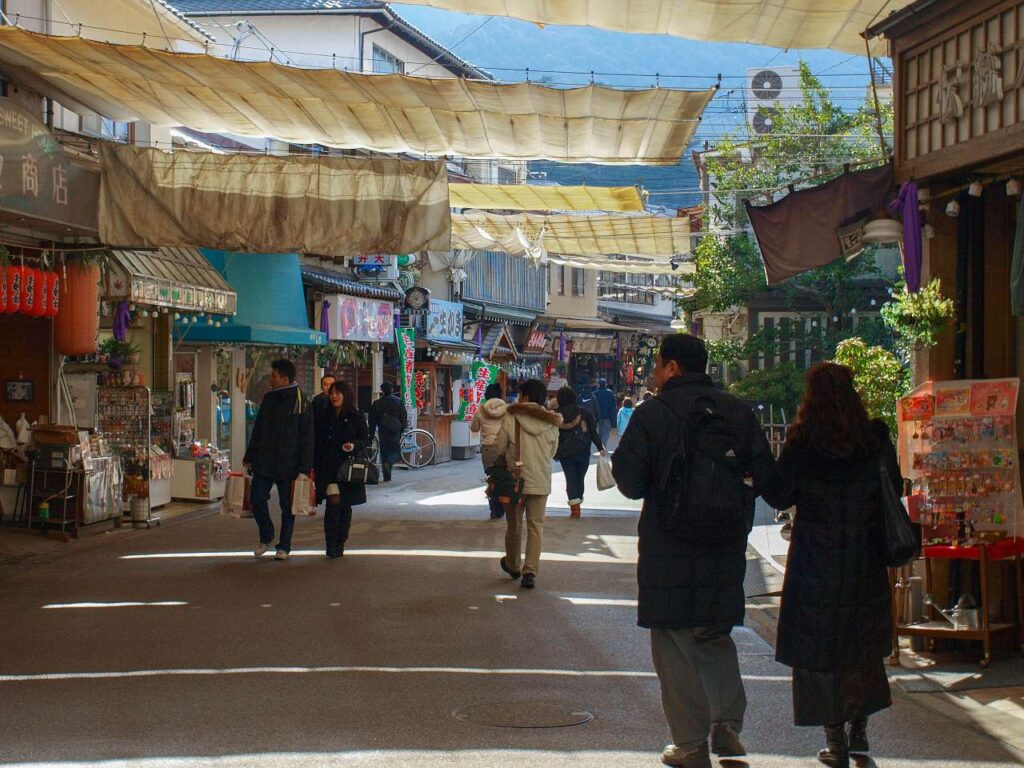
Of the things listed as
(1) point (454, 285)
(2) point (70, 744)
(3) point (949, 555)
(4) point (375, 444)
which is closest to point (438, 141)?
(3) point (949, 555)

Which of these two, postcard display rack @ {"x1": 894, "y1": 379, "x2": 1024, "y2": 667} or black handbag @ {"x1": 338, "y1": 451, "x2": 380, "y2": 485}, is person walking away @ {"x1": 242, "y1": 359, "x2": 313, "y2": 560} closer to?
black handbag @ {"x1": 338, "y1": 451, "x2": 380, "y2": 485}

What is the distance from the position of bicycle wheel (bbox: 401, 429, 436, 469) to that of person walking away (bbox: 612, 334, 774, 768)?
76.5 feet

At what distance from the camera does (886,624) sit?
5832 millimetres

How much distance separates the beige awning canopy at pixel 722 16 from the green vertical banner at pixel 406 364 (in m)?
18.4

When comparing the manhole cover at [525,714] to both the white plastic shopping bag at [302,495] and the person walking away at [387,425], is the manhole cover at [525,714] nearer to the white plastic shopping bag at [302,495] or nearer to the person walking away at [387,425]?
the white plastic shopping bag at [302,495]

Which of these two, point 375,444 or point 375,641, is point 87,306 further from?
point 375,444

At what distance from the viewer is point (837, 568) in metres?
5.75

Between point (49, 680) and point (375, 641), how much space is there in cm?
Result: 218

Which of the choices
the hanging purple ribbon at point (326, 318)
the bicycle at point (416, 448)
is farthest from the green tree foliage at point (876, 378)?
the bicycle at point (416, 448)

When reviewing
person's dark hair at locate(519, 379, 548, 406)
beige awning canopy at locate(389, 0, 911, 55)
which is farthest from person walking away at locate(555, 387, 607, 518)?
beige awning canopy at locate(389, 0, 911, 55)

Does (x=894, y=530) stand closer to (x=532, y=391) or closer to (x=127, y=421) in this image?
(x=532, y=391)

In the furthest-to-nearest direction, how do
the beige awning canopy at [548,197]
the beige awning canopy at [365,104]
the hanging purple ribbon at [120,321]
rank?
the beige awning canopy at [548,197]
the hanging purple ribbon at [120,321]
the beige awning canopy at [365,104]

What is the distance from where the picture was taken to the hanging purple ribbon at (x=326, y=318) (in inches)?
1016

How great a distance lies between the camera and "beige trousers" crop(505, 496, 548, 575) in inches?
441
